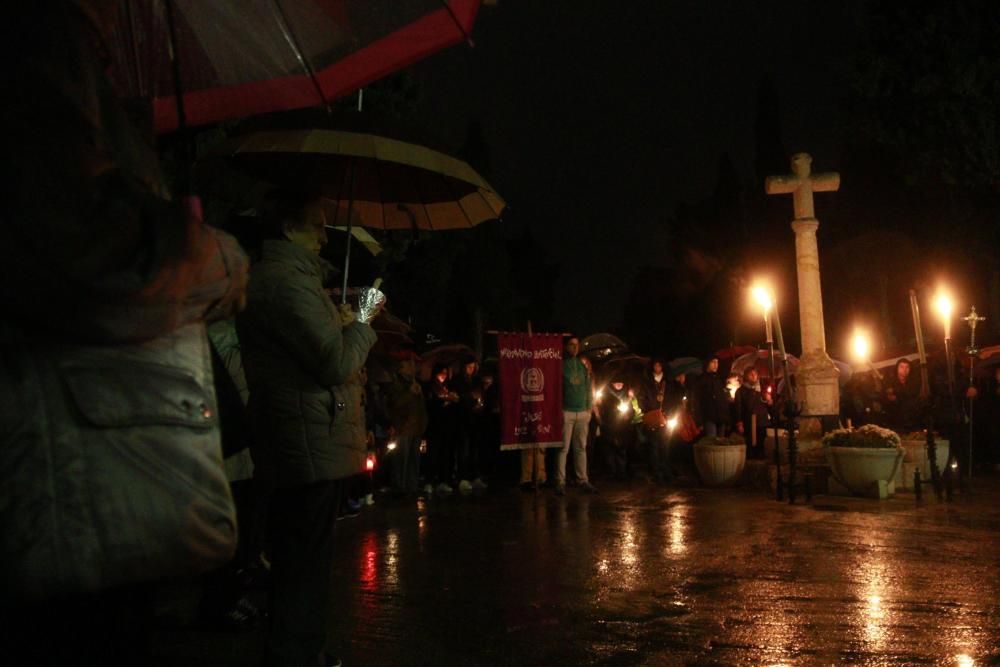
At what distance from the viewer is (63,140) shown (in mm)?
1672

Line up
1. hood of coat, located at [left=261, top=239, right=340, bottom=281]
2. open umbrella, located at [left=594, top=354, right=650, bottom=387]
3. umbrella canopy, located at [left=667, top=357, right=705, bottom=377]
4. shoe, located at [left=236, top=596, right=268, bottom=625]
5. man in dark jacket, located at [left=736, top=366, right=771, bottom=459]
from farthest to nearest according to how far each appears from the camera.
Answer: umbrella canopy, located at [left=667, top=357, right=705, bottom=377], man in dark jacket, located at [left=736, top=366, right=771, bottom=459], open umbrella, located at [left=594, top=354, right=650, bottom=387], shoe, located at [left=236, top=596, right=268, bottom=625], hood of coat, located at [left=261, top=239, right=340, bottom=281]

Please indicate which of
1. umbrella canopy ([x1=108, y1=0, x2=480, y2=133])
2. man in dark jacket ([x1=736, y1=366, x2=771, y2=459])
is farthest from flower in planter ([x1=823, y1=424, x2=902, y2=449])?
umbrella canopy ([x1=108, y1=0, x2=480, y2=133])

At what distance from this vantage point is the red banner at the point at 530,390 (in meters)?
14.2

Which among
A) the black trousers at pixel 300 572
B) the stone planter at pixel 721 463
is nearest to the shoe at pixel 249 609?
the black trousers at pixel 300 572

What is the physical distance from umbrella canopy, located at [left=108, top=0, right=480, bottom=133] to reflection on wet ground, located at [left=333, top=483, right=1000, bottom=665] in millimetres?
2889

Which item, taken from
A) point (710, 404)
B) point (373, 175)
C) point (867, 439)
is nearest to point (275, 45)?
point (373, 175)

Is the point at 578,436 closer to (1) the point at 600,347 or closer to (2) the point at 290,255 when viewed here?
(1) the point at 600,347

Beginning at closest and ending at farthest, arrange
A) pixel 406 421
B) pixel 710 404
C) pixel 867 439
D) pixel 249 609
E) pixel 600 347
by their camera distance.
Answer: pixel 249 609 < pixel 867 439 < pixel 406 421 < pixel 710 404 < pixel 600 347

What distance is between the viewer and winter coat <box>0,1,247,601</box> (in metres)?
1.63

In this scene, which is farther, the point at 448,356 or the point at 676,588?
the point at 448,356

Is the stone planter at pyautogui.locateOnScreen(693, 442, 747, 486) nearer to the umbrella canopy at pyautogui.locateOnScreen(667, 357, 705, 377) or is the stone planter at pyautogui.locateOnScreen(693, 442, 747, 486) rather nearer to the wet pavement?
the wet pavement

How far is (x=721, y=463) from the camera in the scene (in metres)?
14.4

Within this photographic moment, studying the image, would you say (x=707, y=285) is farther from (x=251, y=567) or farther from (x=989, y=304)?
(x=251, y=567)

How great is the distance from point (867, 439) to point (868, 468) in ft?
1.32
